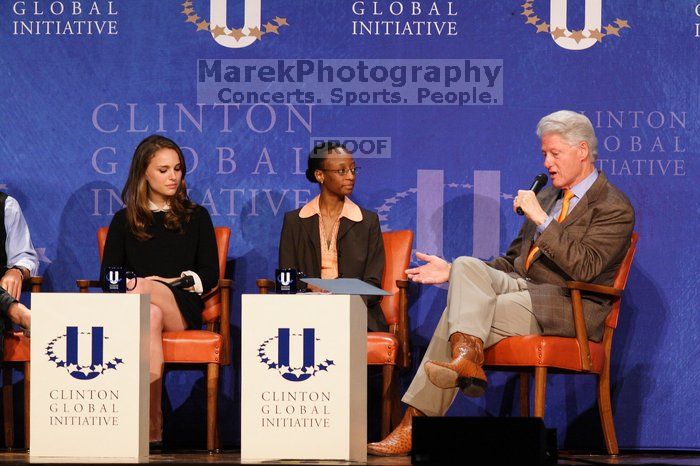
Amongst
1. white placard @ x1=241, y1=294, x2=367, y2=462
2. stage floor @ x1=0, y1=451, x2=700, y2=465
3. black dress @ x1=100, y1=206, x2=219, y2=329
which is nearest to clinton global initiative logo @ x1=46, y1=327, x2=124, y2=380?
stage floor @ x1=0, y1=451, x2=700, y2=465

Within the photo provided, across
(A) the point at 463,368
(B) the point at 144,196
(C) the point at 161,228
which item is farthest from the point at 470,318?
(B) the point at 144,196

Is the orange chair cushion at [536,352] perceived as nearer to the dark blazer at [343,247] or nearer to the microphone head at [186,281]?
the dark blazer at [343,247]

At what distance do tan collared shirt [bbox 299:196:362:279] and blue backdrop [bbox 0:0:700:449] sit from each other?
243mm

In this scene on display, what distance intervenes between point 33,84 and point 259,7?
126 cm

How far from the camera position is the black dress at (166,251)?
16.9 ft

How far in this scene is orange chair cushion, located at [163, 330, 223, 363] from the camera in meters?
4.69

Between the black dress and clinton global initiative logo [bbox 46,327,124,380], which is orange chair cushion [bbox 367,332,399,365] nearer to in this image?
the black dress

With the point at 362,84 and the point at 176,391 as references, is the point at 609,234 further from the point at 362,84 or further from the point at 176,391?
the point at 176,391

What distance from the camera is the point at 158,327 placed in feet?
15.3

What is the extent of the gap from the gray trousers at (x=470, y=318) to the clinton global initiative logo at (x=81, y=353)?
51.1 inches

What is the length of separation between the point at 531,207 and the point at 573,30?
132 cm

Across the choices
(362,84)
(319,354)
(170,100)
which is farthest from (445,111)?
(319,354)

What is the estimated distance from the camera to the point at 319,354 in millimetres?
3613

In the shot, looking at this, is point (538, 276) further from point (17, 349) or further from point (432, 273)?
point (17, 349)
